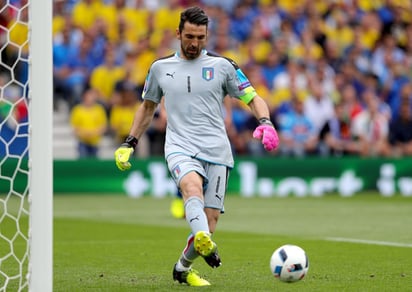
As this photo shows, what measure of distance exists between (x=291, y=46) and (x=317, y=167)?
3.63 meters

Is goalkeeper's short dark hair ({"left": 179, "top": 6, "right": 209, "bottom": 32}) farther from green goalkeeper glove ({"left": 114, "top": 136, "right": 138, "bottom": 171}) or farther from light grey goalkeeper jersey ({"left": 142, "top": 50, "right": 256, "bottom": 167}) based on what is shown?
green goalkeeper glove ({"left": 114, "top": 136, "right": 138, "bottom": 171})

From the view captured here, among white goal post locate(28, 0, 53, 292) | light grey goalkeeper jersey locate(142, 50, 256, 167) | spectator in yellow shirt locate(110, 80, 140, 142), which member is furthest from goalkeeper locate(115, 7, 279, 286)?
spectator in yellow shirt locate(110, 80, 140, 142)

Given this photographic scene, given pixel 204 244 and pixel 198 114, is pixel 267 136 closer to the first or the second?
pixel 198 114

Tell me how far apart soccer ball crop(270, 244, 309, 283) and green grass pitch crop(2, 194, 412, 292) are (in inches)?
8.6

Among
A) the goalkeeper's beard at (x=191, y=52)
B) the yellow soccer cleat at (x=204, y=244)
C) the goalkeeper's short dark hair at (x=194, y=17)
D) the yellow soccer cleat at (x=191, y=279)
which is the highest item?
the goalkeeper's short dark hair at (x=194, y=17)

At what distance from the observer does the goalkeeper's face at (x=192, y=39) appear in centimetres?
812

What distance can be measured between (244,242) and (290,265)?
4417 mm

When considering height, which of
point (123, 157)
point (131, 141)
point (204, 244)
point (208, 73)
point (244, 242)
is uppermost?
point (208, 73)

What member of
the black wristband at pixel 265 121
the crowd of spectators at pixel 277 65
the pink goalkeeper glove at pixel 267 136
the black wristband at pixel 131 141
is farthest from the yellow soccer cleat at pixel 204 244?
the crowd of spectators at pixel 277 65

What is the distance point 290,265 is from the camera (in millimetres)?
7672

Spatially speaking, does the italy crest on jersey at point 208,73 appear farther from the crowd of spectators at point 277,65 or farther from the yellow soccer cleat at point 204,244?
the crowd of spectators at point 277,65

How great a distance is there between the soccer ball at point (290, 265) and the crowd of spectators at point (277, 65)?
40.2 feet

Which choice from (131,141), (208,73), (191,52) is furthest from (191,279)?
(191,52)

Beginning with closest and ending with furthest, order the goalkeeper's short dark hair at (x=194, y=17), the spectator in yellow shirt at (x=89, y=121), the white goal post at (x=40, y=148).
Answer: the white goal post at (x=40, y=148) → the goalkeeper's short dark hair at (x=194, y=17) → the spectator in yellow shirt at (x=89, y=121)
